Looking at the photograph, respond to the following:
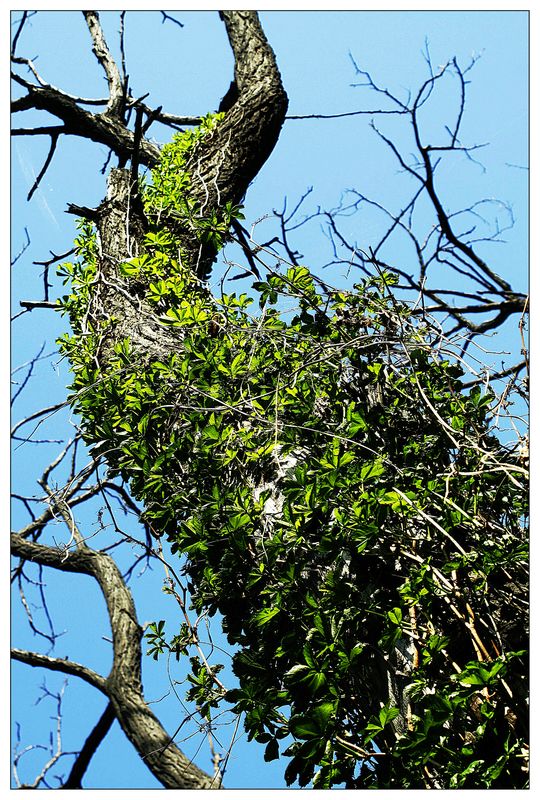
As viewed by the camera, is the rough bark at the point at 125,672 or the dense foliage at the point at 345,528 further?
the rough bark at the point at 125,672

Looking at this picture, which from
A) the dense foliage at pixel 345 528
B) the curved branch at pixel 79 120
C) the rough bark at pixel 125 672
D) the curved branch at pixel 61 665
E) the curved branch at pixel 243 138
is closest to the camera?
the dense foliage at pixel 345 528

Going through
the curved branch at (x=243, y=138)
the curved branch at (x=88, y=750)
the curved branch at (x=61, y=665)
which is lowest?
the curved branch at (x=88, y=750)

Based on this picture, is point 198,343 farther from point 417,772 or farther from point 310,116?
point 310,116

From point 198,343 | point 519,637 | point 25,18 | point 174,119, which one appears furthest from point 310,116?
point 519,637

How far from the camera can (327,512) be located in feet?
5.85

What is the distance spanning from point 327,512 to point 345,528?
0.35 ft

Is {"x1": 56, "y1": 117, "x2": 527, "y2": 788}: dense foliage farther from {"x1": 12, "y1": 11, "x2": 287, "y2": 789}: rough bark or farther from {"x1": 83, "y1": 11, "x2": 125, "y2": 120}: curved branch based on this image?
{"x1": 83, "y1": 11, "x2": 125, "y2": 120}: curved branch

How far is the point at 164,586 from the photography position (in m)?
2.12

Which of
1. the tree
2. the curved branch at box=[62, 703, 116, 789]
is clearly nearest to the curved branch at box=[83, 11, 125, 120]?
the tree

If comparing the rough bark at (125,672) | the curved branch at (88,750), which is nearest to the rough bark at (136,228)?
the rough bark at (125,672)

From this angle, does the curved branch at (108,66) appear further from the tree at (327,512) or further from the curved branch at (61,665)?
the curved branch at (61,665)

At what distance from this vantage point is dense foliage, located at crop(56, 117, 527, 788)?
1.58 metres

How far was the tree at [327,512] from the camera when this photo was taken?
159 centimetres

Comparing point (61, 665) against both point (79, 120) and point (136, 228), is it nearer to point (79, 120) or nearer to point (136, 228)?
point (136, 228)
